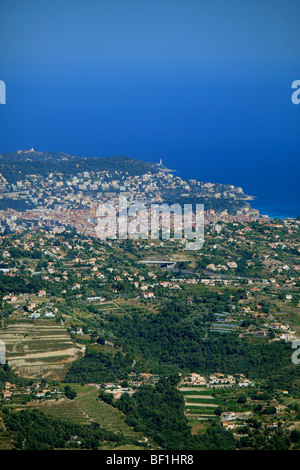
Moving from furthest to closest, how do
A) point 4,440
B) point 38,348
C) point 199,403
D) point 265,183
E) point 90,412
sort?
1. point 265,183
2. point 38,348
3. point 199,403
4. point 90,412
5. point 4,440

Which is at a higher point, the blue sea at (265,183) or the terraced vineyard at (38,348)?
the blue sea at (265,183)

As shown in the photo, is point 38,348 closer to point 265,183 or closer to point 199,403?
point 199,403

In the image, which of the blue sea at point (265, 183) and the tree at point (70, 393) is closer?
the tree at point (70, 393)

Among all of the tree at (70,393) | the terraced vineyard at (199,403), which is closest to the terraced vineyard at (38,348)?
the tree at (70,393)

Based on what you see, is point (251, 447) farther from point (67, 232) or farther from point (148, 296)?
point (67, 232)

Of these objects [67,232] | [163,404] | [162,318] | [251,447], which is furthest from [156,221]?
[251,447]

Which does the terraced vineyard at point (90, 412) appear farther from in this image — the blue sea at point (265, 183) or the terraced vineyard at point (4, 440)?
the blue sea at point (265, 183)

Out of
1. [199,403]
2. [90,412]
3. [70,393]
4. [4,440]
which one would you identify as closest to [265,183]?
[199,403]

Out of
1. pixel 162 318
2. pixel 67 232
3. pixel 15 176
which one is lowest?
pixel 162 318
